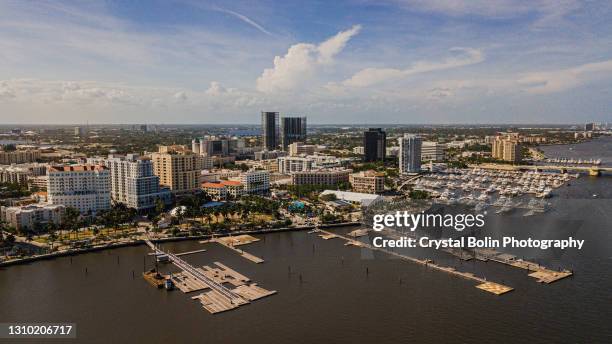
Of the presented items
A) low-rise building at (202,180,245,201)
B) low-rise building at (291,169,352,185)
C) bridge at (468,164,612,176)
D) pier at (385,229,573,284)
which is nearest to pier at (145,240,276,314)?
pier at (385,229,573,284)

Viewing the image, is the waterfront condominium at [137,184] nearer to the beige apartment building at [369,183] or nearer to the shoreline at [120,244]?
the shoreline at [120,244]

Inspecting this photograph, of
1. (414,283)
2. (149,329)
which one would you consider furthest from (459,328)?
(149,329)

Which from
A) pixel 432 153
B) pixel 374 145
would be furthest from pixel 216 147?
pixel 432 153

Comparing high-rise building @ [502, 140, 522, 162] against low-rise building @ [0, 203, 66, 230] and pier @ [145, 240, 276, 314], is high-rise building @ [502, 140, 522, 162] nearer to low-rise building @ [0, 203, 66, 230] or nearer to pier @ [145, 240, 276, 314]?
pier @ [145, 240, 276, 314]

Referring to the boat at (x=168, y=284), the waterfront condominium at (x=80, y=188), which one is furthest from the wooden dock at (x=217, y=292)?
the waterfront condominium at (x=80, y=188)

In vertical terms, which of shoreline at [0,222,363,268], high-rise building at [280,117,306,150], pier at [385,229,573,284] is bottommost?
shoreline at [0,222,363,268]

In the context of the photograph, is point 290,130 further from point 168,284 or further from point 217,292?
point 217,292
